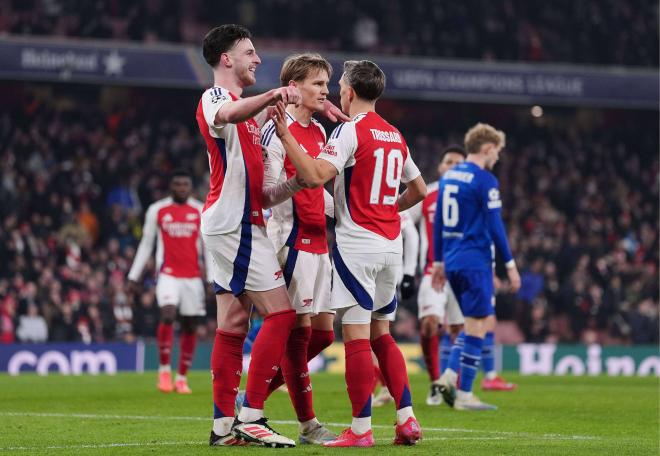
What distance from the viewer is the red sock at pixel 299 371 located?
735 cm

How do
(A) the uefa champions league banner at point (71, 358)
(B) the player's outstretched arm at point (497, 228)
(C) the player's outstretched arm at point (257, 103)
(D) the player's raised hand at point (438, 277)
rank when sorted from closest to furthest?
(C) the player's outstretched arm at point (257, 103), (B) the player's outstretched arm at point (497, 228), (D) the player's raised hand at point (438, 277), (A) the uefa champions league banner at point (71, 358)

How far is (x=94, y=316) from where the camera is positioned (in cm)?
2005

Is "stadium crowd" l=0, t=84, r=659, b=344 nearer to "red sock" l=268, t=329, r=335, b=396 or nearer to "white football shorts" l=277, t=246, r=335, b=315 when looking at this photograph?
"red sock" l=268, t=329, r=335, b=396

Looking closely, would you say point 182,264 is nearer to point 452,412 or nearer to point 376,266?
point 452,412

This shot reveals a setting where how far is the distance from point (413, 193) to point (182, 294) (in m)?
6.65

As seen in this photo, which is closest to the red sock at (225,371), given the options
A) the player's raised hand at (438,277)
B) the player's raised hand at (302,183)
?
the player's raised hand at (302,183)

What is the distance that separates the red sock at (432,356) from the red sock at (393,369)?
4544mm

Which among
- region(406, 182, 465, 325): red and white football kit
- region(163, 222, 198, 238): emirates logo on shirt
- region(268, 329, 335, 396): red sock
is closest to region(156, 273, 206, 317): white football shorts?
region(163, 222, 198, 238): emirates logo on shirt

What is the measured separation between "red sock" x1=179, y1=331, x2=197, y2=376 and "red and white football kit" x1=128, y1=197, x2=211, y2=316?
257 mm

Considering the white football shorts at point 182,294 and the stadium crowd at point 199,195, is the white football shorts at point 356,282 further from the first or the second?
the stadium crowd at point 199,195

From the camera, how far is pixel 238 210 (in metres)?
6.86

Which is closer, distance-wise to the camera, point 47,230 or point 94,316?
point 94,316

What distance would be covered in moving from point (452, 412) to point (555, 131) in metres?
21.8

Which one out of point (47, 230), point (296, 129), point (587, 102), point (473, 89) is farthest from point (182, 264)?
point (587, 102)
